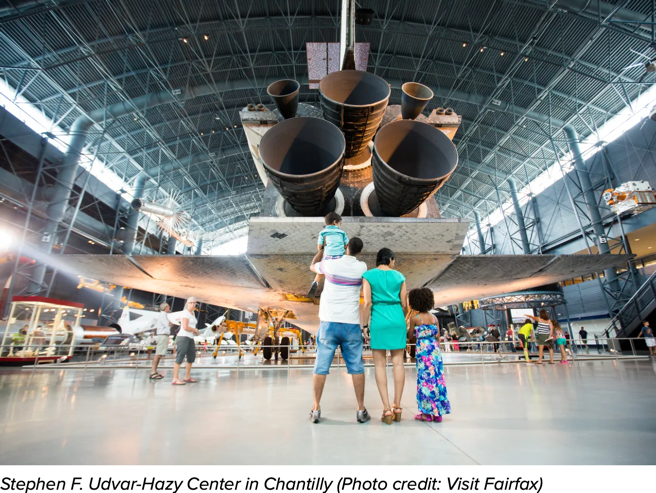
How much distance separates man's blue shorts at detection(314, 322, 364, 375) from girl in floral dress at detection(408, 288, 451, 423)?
0.47 meters

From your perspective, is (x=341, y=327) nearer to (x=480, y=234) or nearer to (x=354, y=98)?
(x=354, y=98)

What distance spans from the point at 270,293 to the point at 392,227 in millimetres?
3084

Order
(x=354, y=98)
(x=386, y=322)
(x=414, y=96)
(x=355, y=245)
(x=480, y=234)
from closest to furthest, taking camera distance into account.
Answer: (x=386, y=322) → (x=355, y=245) → (x=354, y=98) → (x=414, y=96) → (x=480, y=234)

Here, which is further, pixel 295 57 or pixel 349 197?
pixel 295 57

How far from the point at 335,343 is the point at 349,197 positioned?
1.75 meters

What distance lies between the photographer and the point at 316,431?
6.01ft

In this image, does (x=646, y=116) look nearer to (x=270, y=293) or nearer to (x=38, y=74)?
(x=270, y=293)

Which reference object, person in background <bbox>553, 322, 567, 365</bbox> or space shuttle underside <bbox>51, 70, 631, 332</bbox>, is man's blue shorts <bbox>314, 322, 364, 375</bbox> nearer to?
space shuttle underside <bbox>51, 70, 631, 332</bbox>

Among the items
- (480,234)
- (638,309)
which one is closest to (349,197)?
(638,309)

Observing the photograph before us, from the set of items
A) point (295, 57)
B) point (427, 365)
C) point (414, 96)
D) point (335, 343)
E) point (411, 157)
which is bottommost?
point (427, 365)

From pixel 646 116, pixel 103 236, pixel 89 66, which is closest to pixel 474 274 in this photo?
pixel 646 116

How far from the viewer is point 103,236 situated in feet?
77.9

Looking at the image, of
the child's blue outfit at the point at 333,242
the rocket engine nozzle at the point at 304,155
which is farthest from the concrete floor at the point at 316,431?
the rocket engine nozzle at the point at 304,155

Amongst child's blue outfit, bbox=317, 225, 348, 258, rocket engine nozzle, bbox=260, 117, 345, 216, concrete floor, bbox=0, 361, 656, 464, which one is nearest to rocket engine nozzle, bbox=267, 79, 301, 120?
rocket engine nozzle, bbox=260, 117, 345, 216
